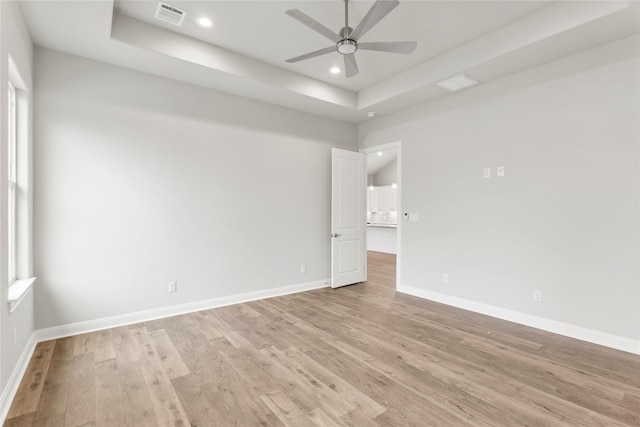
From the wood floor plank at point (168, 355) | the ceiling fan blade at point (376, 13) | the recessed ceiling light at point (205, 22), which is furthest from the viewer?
the recessed ceiling light at point (205, 22)

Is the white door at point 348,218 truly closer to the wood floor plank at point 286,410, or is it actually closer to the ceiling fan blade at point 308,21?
the ceiling fan blade at point 308,21

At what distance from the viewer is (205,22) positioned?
3.07 m

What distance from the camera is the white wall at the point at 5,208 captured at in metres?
1.98

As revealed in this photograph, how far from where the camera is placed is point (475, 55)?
3391 millimetres

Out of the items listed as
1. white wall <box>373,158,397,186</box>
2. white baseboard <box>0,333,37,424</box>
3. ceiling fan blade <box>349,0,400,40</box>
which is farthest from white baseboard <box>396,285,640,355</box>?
white wall <box>373,158,397,186</box>

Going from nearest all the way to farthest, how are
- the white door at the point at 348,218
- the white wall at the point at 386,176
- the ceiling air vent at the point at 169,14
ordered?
the ceiling air vent at the point at 169,14
the white door at the point at 348,218
the white wall at the point at 386,176

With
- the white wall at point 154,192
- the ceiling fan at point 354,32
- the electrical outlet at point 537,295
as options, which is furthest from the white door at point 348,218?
the electrical outlet at point 537,295

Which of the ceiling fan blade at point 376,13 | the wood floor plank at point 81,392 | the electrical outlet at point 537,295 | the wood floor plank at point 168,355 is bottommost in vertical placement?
the wood floor plank at point 168,355

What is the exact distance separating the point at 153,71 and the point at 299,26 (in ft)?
5.96

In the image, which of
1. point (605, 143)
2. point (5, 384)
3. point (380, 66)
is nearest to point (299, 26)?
point (380, 66)

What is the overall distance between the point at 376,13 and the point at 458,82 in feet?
6.50

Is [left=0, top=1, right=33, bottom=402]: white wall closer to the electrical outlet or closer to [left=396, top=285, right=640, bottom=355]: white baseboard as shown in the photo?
[left=396, top=285, right=640, bottom=355]: white baseboard

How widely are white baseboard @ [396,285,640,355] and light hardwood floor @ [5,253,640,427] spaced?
0.12 meters

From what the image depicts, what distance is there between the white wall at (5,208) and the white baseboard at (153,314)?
36 centimetres
